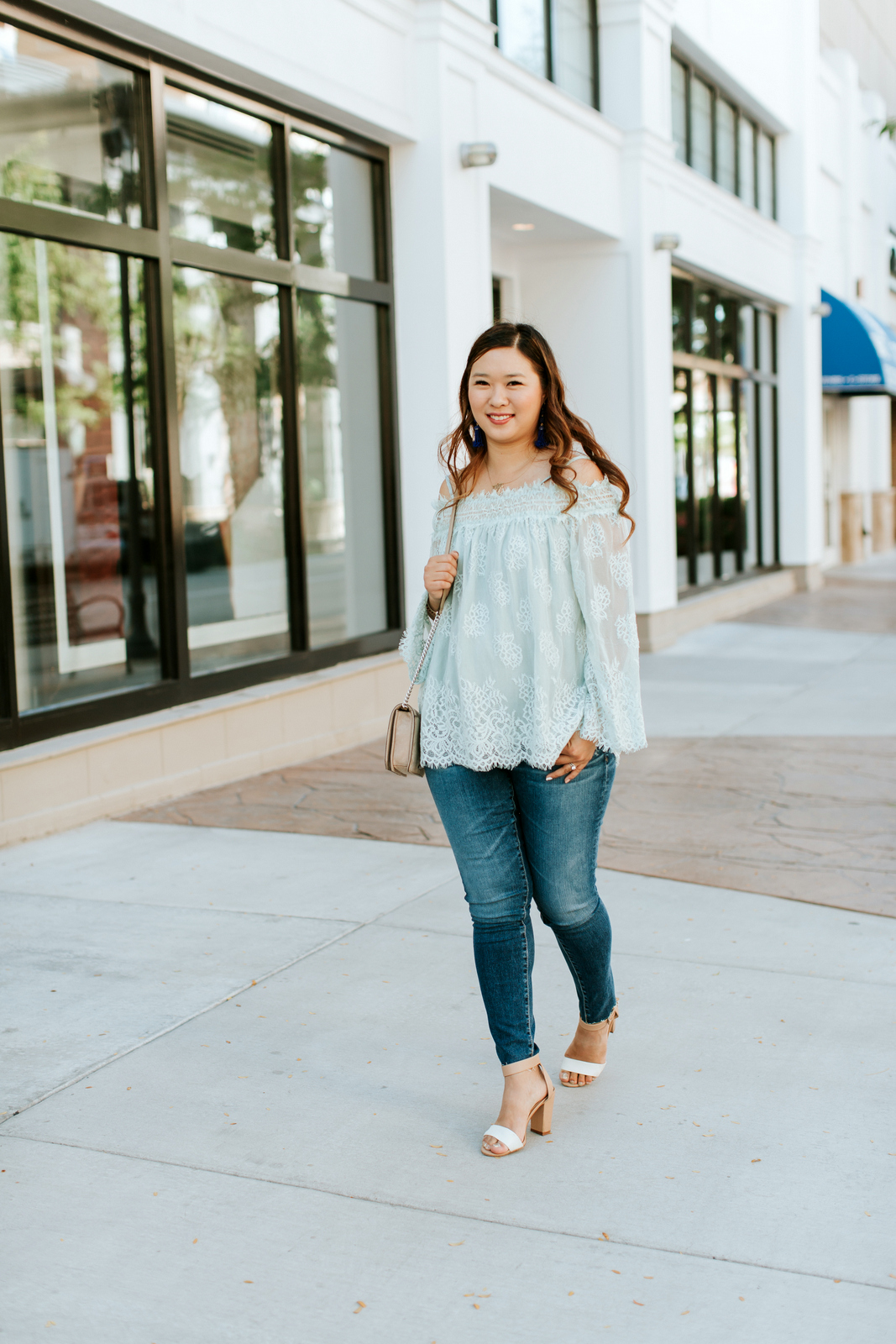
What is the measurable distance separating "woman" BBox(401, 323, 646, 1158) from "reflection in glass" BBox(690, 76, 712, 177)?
476 inches

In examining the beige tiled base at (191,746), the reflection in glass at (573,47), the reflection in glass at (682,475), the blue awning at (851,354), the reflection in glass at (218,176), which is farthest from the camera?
the blue awning at (851,354)

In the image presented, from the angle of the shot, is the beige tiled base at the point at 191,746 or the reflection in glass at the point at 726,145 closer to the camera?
the beige tiled base at the point at 191,746

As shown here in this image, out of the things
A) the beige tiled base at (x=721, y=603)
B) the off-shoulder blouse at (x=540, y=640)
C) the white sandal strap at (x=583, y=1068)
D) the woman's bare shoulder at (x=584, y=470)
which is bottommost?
the white sandal strap at (x=583, y=1068)

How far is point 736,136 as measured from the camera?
1574 cm

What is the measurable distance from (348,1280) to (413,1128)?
675mm

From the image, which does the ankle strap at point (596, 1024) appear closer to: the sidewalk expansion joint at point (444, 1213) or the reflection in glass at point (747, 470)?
the sidewalk expansion joint at point (444, 1213)

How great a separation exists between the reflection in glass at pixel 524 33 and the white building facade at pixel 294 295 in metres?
0.04

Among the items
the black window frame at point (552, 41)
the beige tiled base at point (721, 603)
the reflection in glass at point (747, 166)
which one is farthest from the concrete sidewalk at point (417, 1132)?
the reflection in glass at point (747, 166)

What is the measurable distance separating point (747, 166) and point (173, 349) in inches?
435

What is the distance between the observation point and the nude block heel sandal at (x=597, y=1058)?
3.54m

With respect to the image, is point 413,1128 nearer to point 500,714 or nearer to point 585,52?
point 500,714

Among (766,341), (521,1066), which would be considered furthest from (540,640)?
(766,341)

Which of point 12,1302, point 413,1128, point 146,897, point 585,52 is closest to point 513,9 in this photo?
point 585,52

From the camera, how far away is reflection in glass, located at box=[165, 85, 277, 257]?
725 centimetres
